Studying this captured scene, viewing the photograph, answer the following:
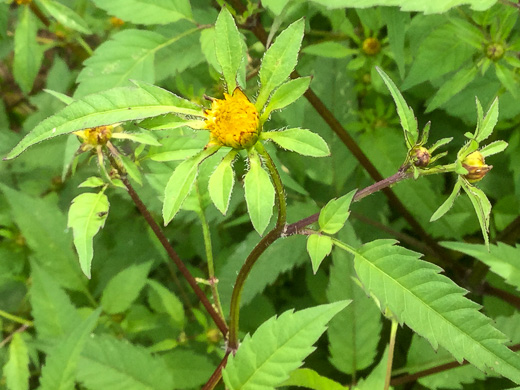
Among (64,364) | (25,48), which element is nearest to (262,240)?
(64,364)

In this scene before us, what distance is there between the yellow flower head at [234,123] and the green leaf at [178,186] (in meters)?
0.05

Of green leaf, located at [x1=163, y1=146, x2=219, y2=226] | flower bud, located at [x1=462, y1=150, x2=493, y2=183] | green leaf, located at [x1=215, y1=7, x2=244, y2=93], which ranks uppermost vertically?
green leaf, located at [x1=215, y1=7, x2=244, y2=93]

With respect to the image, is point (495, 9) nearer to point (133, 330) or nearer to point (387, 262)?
point (387, 262)

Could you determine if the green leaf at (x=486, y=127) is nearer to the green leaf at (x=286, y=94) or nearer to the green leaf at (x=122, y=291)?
the green leaf at (x=286, y=94)

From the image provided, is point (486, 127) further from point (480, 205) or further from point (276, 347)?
point (276, 347)

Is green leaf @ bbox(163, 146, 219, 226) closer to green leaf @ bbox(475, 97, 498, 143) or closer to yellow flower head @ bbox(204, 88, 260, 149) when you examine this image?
yellow flower head @ bbox(204, 88, 260, 149)

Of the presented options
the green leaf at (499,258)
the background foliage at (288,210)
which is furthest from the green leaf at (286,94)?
the green leaf at (499,258)

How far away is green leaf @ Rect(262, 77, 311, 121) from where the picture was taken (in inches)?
29.7

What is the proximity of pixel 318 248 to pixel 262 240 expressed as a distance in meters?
0.10

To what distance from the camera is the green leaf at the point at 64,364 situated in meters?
1.14

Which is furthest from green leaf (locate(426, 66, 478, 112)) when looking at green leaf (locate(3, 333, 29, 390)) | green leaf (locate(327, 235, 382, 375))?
green leaf (locate(3, 333, 29, 390))

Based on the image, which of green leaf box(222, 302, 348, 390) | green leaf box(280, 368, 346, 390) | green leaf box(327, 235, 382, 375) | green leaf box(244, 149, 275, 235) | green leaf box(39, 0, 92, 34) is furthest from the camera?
green leaf box(39, 0, 92, 34)

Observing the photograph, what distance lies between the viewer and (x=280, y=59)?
2.44ft

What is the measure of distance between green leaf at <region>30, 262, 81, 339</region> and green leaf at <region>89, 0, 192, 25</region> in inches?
32.6
